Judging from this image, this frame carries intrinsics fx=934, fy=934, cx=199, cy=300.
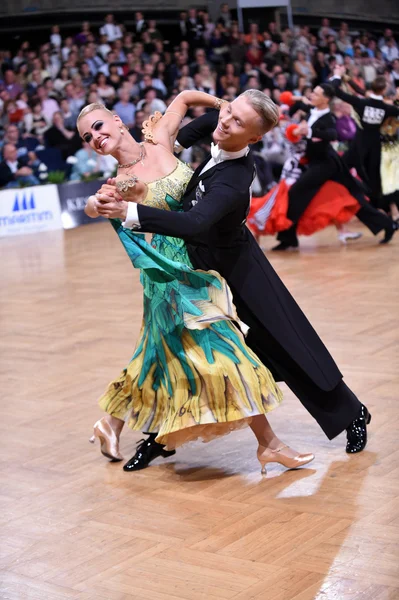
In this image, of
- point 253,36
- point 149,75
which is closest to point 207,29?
point 253,36

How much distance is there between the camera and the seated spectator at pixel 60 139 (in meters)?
11.8

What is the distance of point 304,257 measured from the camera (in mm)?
7977

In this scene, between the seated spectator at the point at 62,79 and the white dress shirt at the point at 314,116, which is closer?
the white dress shirt at the point at 314,116

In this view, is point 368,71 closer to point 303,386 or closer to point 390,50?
point 390,50

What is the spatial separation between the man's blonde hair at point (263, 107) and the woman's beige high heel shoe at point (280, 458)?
118 cm

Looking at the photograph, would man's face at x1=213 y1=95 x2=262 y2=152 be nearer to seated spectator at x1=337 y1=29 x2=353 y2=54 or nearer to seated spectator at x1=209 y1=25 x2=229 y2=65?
seated spectator at x1=209 y1=25 x2=229 y2=65

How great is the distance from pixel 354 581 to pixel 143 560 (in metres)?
0.65

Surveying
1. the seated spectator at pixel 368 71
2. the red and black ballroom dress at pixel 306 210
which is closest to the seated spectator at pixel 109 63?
the seated spectator at pixel 368 71

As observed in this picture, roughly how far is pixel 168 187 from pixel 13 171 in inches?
315

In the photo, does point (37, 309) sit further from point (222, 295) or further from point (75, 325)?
point (222, 295)

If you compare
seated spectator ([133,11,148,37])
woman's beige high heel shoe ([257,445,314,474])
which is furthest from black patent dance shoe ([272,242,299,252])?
seated spectator ([133,11,148,37])

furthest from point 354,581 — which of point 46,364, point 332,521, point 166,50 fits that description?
point 166,50

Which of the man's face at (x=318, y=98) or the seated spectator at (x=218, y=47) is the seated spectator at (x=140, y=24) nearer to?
the seated spectator at (x=218, y=47)

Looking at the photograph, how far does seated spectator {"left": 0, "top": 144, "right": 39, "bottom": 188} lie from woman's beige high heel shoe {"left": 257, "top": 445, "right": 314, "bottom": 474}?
7.91m
